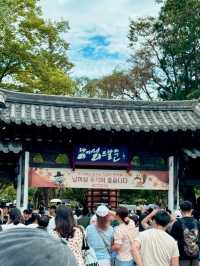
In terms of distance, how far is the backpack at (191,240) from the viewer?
7902 millimetres

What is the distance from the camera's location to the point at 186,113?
597 inches

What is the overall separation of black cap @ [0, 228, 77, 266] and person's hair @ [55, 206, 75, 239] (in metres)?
4.60

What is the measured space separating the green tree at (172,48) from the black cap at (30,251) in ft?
97.4

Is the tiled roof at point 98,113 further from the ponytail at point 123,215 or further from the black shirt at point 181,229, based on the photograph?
the black shirt at point 181,229

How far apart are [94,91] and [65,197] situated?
8.21 m

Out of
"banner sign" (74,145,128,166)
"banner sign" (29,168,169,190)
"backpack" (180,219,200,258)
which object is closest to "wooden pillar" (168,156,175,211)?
"banner sign" (29,168,169,190)

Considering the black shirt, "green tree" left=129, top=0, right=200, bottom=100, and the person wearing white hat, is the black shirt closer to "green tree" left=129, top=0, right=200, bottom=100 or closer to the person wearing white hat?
the person wearing white hat

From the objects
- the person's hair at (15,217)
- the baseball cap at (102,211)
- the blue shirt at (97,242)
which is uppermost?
the baseball cap at (102,211)

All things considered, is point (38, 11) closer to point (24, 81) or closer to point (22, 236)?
point (24, 81)

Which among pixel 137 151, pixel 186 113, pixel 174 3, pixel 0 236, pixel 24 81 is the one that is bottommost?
pixel 0 236

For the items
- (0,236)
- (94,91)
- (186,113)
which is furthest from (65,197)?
(0,236)

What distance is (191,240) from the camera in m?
7.94

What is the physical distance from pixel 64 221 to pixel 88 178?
7181mm

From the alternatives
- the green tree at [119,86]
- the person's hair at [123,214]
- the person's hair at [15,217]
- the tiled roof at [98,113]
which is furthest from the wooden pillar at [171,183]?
the green tree at [119,86]
